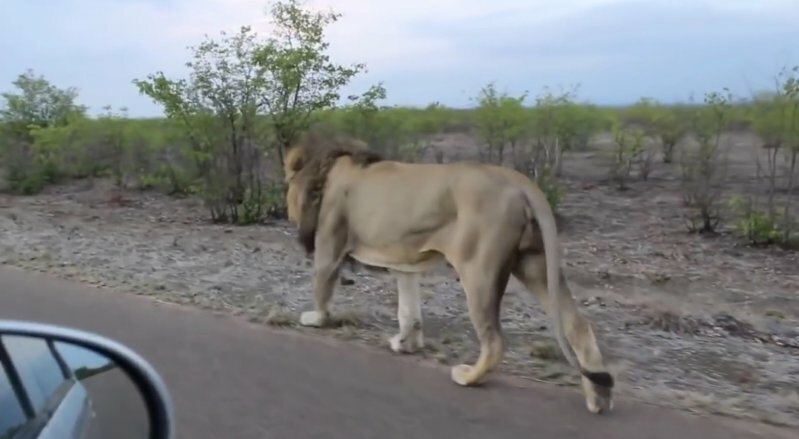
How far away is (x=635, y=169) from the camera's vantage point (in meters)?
19.3

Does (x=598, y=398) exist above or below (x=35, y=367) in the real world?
below

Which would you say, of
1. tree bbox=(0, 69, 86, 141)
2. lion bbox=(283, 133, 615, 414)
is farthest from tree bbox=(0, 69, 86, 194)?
lion bbox=(283, 133, 615, 414)

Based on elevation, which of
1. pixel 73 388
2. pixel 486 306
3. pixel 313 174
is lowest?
pixel 486 306

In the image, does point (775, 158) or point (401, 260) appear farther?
point (775, 158)

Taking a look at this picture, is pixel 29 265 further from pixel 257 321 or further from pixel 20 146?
pixel 20 146

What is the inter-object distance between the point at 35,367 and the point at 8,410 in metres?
0.30

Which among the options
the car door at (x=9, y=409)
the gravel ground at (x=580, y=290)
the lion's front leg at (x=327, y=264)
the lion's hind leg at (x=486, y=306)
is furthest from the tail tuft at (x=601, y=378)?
the car door at (x=9, y=409)

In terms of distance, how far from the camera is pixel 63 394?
2.94 meters

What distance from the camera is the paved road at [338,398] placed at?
537cm

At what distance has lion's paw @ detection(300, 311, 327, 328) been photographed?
7.48 m

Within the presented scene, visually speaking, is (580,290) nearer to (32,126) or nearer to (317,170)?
(317,170)

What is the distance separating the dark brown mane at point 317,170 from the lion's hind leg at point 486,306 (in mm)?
1570

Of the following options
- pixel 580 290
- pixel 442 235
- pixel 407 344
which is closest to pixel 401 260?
pixel 442 235

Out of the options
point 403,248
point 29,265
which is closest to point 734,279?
point 403,248
